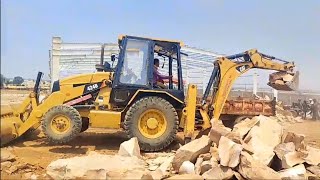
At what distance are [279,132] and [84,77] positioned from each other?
14.6 ft

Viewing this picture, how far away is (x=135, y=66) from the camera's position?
8.61 m

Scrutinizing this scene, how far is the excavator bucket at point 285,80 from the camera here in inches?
398

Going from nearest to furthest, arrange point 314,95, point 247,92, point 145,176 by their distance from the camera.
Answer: point 145,176 → point 247,92 → point 314,95

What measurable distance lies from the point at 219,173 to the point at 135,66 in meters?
3.63

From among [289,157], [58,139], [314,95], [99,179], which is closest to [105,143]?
[58,139]

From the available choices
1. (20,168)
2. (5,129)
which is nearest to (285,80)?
(20,168)

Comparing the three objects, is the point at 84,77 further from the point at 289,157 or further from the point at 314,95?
the point at 314,95

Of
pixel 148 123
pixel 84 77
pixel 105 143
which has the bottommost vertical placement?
pixel 105 143

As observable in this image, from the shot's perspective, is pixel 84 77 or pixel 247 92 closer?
pixel 84 77

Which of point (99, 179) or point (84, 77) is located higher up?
point (84, 77)

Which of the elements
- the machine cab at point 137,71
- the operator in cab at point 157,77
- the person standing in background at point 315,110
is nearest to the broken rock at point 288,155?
the machine cab at point 137,71

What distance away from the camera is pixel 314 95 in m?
27.9

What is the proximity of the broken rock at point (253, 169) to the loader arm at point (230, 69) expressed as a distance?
3587mm

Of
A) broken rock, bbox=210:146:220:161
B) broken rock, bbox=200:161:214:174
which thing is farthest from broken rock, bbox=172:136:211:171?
broken rock, bbox=200:161:214:174
